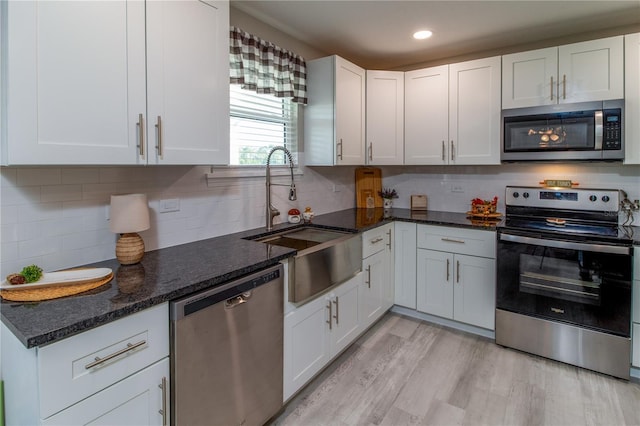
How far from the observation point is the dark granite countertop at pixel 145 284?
1.06 metres

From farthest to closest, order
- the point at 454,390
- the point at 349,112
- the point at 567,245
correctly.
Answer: the point at 349,112
the point at 567,245
the point at 454,390

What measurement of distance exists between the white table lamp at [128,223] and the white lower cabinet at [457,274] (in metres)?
2.20

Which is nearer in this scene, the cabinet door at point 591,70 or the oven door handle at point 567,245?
the oven door handle at point 567,245

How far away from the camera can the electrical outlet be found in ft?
6.56

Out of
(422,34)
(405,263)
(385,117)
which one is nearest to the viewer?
(422,34)

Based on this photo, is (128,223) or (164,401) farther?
(128,223)

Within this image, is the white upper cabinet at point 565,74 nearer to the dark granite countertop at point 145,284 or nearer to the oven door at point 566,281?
the oven door at point 566,281

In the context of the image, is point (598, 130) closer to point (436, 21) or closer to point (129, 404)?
point (436, 21)

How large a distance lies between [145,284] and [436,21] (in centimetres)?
256

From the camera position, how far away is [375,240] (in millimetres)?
2859

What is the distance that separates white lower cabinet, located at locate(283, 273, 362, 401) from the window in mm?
1108

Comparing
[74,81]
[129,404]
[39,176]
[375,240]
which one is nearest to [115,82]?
[74,81]

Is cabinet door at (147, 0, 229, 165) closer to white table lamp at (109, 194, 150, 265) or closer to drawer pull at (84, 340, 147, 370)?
white table lamp at (109, 194, 150, 265)

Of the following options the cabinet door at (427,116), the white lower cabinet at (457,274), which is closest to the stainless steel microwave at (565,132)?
the cabinet door at (427,116)
